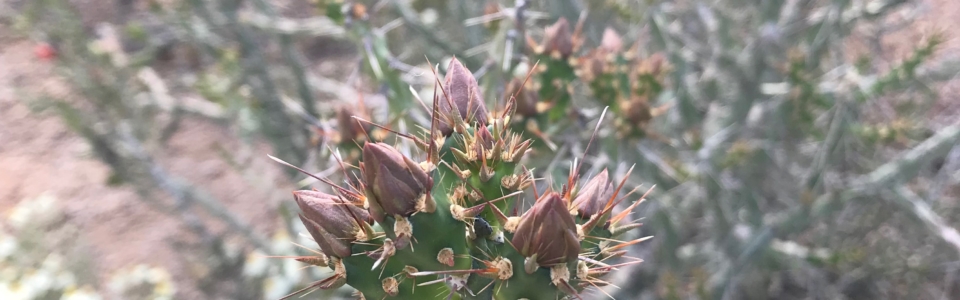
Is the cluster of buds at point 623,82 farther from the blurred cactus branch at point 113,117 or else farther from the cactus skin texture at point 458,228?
the blurred cactus branch at point 113,117

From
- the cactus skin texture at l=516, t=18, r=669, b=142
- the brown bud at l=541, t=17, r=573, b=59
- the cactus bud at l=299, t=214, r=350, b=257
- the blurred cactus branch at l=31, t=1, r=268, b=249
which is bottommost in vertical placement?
the blurred cactus branch at l=31, t=1, r=268, b=249

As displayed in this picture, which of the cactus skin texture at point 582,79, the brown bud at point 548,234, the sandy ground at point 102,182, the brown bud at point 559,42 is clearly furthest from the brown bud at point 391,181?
the sandy ground at point 102,182

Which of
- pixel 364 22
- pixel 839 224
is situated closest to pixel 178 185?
pixel 364 22

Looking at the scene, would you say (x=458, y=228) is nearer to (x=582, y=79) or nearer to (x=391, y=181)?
(x=391, y=181)

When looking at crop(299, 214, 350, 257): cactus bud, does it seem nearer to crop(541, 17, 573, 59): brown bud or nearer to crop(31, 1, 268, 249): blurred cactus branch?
crop(541, 17, 573, 59): brown bud

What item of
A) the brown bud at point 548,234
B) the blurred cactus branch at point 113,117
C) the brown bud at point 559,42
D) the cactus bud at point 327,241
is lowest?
the blurred cactus branch at point 113,117

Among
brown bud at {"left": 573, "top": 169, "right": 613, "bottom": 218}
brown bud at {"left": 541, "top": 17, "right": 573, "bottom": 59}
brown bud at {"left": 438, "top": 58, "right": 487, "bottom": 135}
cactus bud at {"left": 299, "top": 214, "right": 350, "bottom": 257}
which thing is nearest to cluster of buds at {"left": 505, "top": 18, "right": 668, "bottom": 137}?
brown bud at {"left": 541, "top": 17, "right": 573, "bottom": 59}

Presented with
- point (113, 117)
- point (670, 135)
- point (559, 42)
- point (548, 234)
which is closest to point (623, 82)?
point (559, 42)
